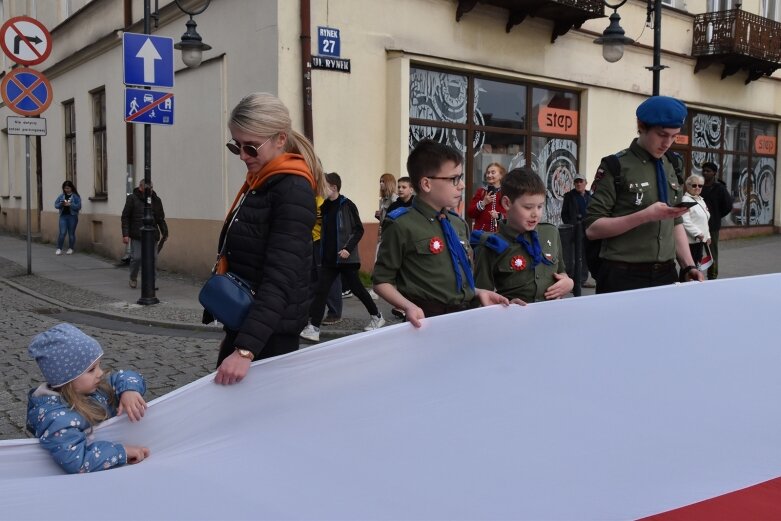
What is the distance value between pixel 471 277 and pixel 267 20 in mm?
8752

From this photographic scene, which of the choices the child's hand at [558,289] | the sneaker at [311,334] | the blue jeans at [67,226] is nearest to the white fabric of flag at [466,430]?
the child's hand at [558,289]

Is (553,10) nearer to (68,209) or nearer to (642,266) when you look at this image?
(642,266)

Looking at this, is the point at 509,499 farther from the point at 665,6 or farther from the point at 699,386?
the point at 665,6

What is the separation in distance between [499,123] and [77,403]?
12588 mm

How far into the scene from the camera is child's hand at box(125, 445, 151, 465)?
2453 mm

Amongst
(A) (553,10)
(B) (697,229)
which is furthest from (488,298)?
(A) (553,10)

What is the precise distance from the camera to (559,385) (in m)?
2.69

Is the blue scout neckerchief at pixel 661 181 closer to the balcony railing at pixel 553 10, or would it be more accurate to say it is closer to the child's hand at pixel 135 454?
the child's hand at pixel 135 454

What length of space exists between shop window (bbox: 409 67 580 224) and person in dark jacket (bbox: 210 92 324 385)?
985 cm

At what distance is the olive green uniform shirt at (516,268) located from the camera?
12.1 feet

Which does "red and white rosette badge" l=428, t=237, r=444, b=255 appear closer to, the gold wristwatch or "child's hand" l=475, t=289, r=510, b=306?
"child's hand" l=475, t=289, r=510, b=306

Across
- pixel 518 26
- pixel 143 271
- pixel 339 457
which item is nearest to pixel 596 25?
pixel 518 26

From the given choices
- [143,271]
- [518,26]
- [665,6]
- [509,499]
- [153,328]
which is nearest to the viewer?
[509,499]

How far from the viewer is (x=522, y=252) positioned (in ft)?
12.2
